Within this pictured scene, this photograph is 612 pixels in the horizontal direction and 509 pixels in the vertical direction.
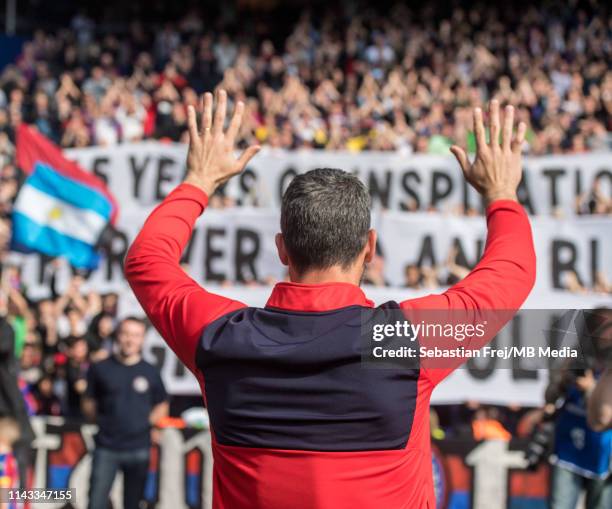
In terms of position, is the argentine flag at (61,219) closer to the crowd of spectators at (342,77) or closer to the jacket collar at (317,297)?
the crowd of spectators at (342,77)

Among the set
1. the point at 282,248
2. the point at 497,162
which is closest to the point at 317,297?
the point at 282,248

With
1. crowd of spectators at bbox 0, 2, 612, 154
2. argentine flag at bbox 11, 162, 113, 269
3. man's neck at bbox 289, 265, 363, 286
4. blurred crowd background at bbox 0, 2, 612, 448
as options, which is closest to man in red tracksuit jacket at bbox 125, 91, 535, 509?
man's neck at bbox 289, 265, 363, 286

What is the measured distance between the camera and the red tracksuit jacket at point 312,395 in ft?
5.92

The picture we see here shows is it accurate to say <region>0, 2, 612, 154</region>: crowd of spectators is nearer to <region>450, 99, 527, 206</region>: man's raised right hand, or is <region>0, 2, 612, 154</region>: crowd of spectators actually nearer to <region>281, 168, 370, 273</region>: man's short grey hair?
<region>450, 99, 527, 206</region>: man's raised right hand

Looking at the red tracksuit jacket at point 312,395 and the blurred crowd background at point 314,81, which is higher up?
the blurred crowd background at point 314,81

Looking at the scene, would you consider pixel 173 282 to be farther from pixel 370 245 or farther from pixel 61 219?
pixel 61 219

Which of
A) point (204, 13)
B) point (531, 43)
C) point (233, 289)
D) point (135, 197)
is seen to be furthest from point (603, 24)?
point (233, 289)

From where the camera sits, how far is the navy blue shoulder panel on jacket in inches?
71.1

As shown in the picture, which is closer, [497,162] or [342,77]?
[497,162]

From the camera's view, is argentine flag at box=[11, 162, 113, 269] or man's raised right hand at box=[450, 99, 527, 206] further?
argentine flag at box=[11, 162, 113, 269]

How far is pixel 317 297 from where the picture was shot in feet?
6.18

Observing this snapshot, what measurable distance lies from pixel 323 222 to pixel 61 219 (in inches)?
277

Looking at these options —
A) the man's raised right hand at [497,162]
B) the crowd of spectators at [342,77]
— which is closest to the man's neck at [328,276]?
the man's raised right hand at [497,162]

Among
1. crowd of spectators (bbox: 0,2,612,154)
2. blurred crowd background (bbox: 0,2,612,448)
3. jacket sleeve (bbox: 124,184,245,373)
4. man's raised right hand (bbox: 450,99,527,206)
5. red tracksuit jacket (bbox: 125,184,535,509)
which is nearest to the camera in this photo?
red tracksuit jacket (bbox: 125,184,535,509)
